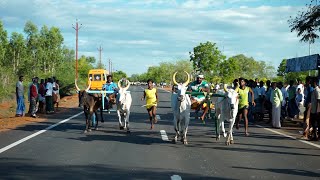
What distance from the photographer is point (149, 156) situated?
10.4 m

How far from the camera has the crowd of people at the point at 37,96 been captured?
67.7 feet

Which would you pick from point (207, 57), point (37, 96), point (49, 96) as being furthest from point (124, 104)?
point (207, 57)

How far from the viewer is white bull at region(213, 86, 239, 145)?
12641mm

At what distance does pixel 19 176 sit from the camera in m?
8.14

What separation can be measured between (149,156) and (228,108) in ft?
12.0

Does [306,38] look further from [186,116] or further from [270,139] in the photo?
[186,116]

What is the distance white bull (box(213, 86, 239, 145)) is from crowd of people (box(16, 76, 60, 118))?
10.3 metres

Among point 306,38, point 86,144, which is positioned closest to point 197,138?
point 86,144

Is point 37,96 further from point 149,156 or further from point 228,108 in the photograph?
point 149,156

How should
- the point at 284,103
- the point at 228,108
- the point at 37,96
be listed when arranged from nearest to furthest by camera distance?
the point at 228,108
the point at 284,103
the point at 37,96

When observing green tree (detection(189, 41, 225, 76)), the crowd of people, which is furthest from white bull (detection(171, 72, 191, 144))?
green tree (detection(189, 41, 225, 76))

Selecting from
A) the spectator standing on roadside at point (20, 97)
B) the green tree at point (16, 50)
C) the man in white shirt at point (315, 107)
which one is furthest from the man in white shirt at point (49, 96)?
the green tree at point (16, 50)

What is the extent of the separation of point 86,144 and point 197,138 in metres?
3.63

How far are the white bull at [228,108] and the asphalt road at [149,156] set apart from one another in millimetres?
522
